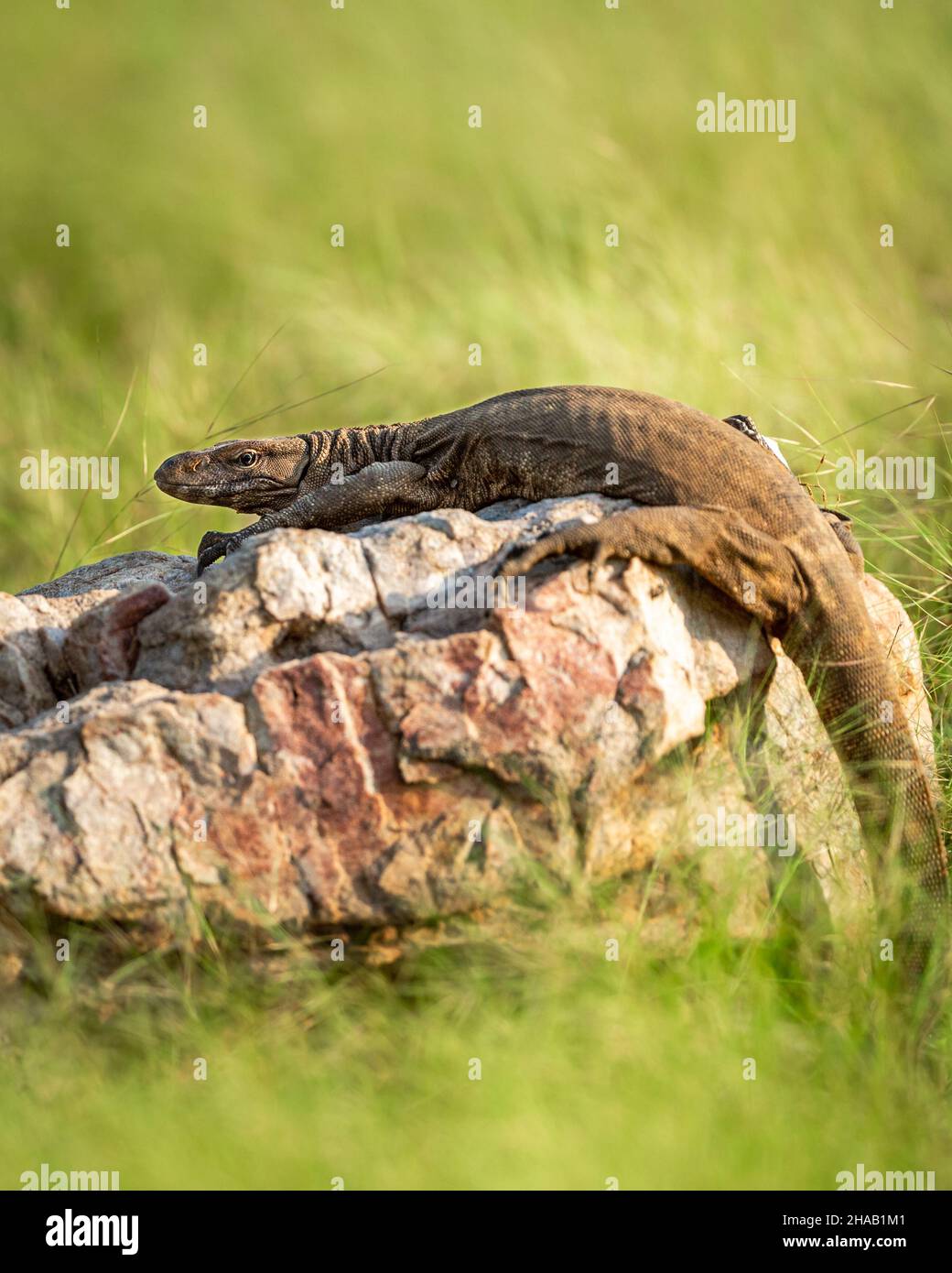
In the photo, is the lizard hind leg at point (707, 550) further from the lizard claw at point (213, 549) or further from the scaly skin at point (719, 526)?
the lizard claw at point (213, 549)

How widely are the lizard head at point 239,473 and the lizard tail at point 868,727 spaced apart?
2275 mm

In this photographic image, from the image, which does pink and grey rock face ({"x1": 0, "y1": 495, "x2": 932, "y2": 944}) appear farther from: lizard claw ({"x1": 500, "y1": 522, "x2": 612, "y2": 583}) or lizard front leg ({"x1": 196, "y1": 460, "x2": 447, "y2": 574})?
lizard front leg ({"x1": 196, "y1": 460, "x2": 447, "y2": 574})

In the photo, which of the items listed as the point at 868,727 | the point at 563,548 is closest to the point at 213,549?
the point at 563,548

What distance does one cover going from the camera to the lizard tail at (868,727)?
4.89 meters

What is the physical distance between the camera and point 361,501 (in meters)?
5.59

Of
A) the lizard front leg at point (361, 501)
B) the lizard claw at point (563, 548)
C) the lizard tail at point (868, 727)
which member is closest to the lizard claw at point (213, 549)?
the lizard front leg at point (361, 501)

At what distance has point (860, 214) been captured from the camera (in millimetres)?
11508

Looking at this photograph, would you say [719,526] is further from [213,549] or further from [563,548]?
[213,549]

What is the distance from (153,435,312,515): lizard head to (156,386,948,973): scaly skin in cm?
44

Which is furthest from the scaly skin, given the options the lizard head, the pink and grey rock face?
the lizard head

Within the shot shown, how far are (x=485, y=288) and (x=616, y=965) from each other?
7.90 m

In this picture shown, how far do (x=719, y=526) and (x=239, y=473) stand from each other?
7.28 feet

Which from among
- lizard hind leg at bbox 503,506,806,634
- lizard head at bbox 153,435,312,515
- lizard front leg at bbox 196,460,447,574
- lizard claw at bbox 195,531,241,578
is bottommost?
lizard hind leg at bbox 503,506,806,634

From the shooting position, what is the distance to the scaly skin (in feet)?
15.3
